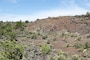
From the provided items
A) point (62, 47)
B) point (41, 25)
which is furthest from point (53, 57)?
point (41, 25)

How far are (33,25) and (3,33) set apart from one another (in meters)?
13.4

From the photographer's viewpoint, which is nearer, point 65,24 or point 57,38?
point 57,38

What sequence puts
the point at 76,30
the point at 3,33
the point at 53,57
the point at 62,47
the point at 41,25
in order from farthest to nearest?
the point at 41,25, the point at 76,30, the point at 3,33, the point at 62,47, the point at 53,57

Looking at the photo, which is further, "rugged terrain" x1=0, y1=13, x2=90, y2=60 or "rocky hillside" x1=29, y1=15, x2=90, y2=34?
"rocky hillside" x1=29, y1=15, x2=90, y2=34

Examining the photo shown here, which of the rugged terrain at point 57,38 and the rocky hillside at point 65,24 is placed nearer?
the rugged terrain at point 57,38

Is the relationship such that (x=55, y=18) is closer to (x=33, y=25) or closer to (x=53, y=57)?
(x=33, y=25)

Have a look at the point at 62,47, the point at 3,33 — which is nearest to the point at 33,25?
the point at 3,33

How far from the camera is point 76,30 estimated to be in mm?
43688

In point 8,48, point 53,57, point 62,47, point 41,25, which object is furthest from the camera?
point 41,25

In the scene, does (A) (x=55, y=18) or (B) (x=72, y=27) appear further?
(A) (x=55, y=18)

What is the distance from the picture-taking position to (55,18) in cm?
5072

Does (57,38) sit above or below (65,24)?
below

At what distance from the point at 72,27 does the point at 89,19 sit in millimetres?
4966

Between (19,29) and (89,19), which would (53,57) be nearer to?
(19,29)
